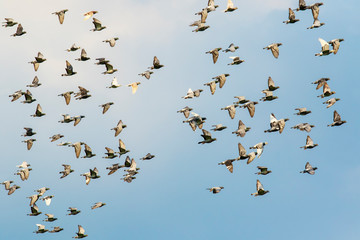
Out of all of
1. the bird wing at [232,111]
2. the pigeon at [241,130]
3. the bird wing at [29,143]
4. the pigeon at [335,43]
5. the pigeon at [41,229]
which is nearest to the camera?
the bird wing at [232,111]

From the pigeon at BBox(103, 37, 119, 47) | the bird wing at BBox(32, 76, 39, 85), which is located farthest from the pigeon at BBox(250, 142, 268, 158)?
the bird wing at BBox(32, 76, 39, 85)

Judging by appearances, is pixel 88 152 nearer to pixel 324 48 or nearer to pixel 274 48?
pixel 274 48

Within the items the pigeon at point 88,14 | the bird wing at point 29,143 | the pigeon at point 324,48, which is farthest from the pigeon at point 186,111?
the bird wing at point 29,143

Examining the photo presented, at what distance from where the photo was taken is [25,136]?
5546 inches

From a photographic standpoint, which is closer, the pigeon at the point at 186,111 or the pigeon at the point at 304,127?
the pigeon at the point at 304,127

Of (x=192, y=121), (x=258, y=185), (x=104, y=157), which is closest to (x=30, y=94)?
(x=104, y=157)

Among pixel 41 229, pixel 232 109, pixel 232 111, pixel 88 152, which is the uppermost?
pixel 232 109

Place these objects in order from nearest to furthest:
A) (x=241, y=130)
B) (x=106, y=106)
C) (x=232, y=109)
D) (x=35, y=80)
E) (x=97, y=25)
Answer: (x=232, y=109), (x=241, y=130), (x=35, y=80), (x=97, y=25), (x=106, y=106)

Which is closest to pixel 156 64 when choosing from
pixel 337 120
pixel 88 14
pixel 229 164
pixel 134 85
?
pixel 134 85

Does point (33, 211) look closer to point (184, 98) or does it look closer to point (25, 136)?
point (25, 136)

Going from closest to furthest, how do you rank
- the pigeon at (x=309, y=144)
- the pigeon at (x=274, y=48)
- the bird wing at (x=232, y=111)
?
the bird wing at (x=232, y=111), the pigeon at (x=274, y=48), the pigeon at (x=309, y=144)

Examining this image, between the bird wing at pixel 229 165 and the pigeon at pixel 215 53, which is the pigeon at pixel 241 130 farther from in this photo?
the pigeon at pixel 215 53

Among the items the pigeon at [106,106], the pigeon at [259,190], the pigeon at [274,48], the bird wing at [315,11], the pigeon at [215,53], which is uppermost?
the bird wing at [315,11]

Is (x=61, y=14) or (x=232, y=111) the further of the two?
(x=61, y=14)
